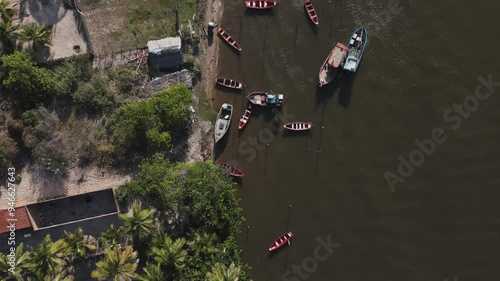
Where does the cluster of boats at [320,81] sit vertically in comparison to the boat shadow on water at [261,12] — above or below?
below

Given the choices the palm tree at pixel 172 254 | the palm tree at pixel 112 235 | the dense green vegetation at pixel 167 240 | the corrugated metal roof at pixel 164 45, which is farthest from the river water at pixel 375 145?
the palm tree at pixel 112 235

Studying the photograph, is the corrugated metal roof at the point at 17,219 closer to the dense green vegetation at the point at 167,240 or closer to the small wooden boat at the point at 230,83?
the dense green vegetation at the point at 167,240

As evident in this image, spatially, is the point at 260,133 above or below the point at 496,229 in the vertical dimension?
above

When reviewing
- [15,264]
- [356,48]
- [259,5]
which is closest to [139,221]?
[15,264]

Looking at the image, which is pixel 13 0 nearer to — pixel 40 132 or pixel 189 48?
pixel 40 132

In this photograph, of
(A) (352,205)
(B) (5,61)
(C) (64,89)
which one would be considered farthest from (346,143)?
(B) (5,61)

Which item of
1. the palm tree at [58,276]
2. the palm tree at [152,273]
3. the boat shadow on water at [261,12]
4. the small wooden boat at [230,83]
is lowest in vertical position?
the palm tree at [58,276]

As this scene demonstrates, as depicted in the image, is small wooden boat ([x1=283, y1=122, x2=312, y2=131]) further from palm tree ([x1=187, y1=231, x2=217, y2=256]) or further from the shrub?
the shrub
